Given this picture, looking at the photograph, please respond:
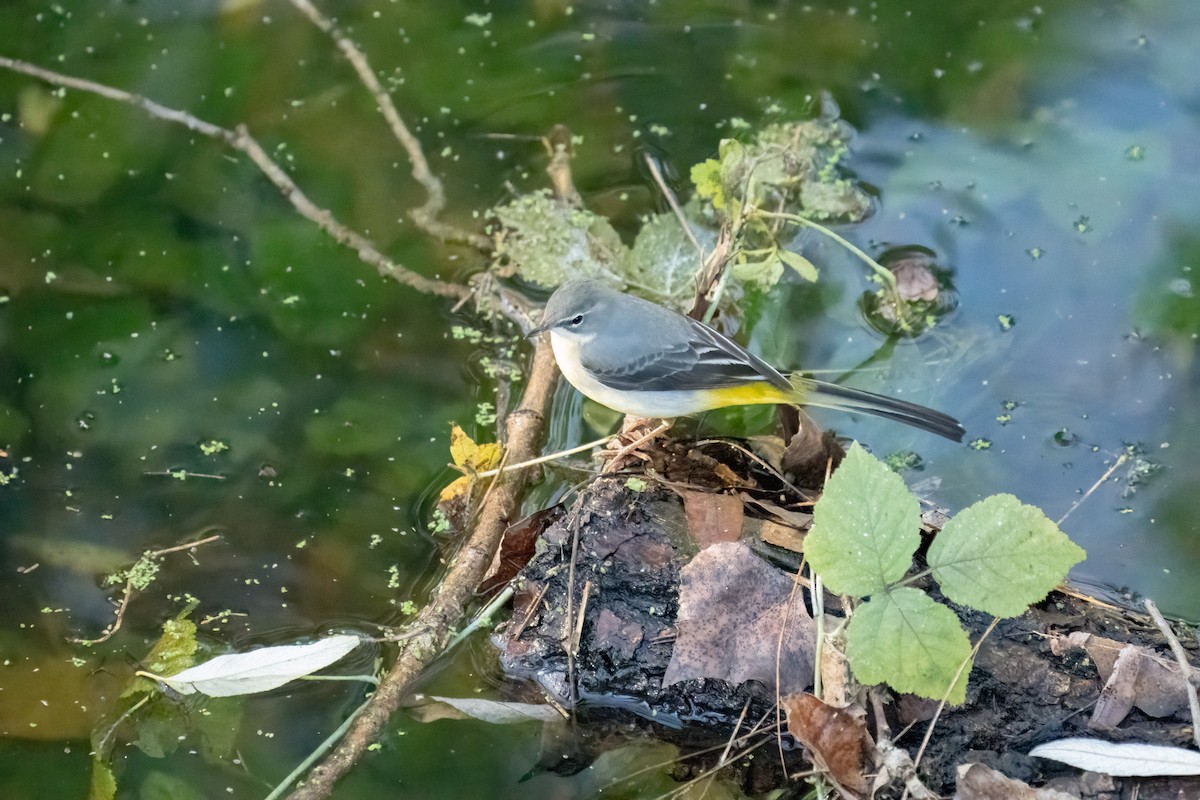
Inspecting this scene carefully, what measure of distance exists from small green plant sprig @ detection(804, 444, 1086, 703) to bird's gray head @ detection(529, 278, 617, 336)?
150 centimetres

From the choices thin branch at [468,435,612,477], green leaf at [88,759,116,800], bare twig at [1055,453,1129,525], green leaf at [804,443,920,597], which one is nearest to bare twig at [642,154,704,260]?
thin branch at [468,435,612,477]

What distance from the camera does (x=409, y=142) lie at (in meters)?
5.60

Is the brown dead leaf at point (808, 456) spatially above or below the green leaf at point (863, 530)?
below

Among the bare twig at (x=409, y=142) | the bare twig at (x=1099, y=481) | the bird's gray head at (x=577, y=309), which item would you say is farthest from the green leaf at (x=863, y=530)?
the bare twig at (x=409, y=142)

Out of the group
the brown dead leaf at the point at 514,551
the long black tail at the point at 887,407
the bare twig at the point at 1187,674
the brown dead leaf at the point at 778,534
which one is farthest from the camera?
the long black tail at the point at 887,407

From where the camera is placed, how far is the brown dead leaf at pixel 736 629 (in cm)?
327

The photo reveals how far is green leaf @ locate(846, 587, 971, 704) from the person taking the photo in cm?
285

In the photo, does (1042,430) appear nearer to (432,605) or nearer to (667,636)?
(667,636)

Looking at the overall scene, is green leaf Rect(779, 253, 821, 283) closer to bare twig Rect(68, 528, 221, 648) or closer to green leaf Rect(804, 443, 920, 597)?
Result: green leaf Rect(804, 443, 920, 597)

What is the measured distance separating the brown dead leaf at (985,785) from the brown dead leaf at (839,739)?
265 mm

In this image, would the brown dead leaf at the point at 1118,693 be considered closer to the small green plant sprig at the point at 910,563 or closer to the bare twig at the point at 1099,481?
the small green plant sprig at the point at 910,563

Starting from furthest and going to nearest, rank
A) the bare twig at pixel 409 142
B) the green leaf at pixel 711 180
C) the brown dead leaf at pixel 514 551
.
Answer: the bare twig at pixel 409 142 < the green leaf at pixel 711 180 < the brown dead leaf at pixel 514 551

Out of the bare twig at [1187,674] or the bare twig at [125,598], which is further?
the bare twig at [125,598]

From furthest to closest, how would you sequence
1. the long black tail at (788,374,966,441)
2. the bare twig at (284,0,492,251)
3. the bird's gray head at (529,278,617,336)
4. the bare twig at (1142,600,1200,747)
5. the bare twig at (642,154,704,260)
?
1. the bare twig at (284,0,492,251)
2. the bare twig at (642,154,704,260)
3. the bird's gray head at (529,278,617,336)
4. the long black tail at (788,374,966,441)
5. the bare twig at (1142,600,1200,747)
